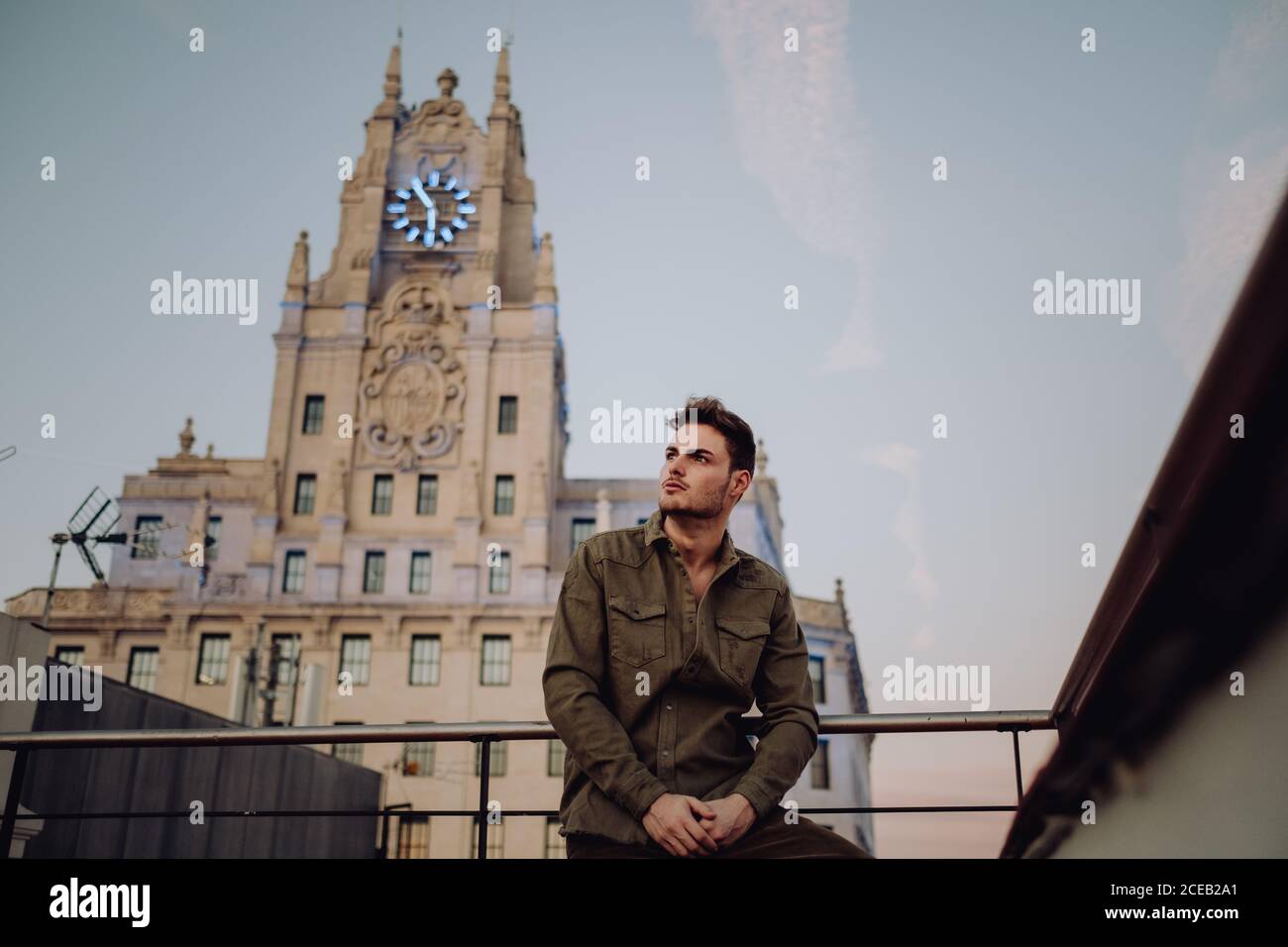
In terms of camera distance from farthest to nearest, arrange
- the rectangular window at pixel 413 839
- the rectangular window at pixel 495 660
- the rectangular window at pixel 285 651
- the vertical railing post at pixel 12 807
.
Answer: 1. the rectangular window at pixel 495 660
2. the rectangular window at pixel 285 651
3. the rectangular window at pixel 413 839
4. the vertical railing post at pixel 12 807

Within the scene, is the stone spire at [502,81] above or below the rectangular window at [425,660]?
above

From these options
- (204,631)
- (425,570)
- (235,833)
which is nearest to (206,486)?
(204,631)

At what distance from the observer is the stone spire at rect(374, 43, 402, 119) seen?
164 feet

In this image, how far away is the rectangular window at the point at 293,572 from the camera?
4344 cm

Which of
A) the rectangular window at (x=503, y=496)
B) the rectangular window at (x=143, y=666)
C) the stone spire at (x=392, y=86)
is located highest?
the stone spire at (x=392, y=86)

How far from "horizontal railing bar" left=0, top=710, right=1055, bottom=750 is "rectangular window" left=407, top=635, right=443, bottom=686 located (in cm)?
3757

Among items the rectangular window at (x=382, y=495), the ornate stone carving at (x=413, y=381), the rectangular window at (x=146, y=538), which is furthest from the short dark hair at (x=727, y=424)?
the rectangular window at (x=146, y=538)

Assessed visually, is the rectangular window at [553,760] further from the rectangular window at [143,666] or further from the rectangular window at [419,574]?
the rectangular window at [143,666]

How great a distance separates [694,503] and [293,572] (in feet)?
139

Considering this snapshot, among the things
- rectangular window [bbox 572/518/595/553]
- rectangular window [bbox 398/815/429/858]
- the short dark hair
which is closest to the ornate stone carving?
rectangular window [bbox 572/518/595/553]

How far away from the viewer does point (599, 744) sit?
352cm

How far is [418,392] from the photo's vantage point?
4547cm

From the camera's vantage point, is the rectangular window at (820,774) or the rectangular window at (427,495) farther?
the rectangular window at (427,495)
